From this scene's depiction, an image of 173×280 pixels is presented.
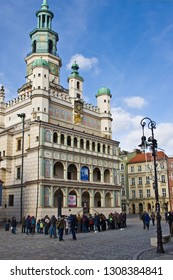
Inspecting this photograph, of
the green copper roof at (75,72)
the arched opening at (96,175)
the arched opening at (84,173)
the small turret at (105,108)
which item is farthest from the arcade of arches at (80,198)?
the green copper roof at (75,72)

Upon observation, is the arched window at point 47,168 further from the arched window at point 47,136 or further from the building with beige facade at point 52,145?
the arched window at point 47,136

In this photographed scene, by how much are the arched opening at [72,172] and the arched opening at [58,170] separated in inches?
67.0

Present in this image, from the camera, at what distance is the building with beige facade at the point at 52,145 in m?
43.6

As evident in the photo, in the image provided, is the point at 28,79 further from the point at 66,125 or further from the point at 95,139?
the point at 95,139

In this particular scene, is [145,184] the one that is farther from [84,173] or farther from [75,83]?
[75,83]

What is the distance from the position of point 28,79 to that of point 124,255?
46.8 metres

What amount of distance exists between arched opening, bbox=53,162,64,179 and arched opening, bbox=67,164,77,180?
1.70 m

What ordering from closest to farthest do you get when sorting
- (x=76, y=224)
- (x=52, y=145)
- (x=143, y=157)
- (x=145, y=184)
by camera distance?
(x=76, y=224) < (x=52, y=145) < (x=145, y=184) < (x=143, y=157)

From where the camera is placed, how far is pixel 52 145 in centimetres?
4481

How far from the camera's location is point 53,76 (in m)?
55.6

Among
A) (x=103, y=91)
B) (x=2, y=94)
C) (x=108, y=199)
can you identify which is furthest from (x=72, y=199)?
(x=103, y=91)

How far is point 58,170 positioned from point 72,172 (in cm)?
312

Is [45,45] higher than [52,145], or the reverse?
[45,45]

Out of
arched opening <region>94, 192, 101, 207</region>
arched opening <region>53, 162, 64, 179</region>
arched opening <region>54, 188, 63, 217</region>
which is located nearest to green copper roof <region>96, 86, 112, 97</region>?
arched opening <region>53, 162, 64, 179</region>
